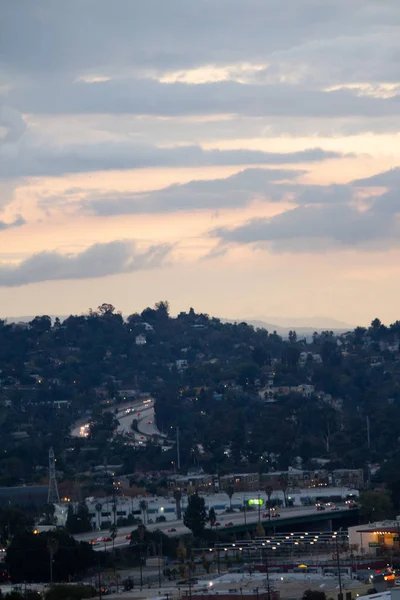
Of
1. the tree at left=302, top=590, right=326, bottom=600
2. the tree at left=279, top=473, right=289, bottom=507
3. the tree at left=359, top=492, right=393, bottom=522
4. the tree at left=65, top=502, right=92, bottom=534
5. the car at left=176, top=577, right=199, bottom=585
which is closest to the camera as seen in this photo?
Result: the tree at left=302, top=590, right=326, bottom=600

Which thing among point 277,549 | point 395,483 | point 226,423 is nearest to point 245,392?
point 226,423

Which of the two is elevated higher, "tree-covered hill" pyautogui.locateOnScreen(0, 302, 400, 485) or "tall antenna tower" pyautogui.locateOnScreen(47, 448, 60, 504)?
"tree-covered hill" pyautogui.locateOnScreen(0, 302, 400, 485)

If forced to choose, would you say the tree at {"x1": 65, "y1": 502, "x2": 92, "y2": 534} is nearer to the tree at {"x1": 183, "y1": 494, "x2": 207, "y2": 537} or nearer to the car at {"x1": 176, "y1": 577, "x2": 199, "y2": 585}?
the tree at {"x1": 183, "y1": 494, "x2": 207, "y2": 537}

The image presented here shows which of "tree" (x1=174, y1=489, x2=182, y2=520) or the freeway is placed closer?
the freeway

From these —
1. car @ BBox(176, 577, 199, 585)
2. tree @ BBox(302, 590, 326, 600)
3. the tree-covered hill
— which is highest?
the tree-covered hill

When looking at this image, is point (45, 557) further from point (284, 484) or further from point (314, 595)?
point (284, 484)

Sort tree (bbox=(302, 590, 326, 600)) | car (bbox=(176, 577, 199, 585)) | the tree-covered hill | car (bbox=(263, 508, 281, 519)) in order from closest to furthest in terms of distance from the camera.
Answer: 1. tree (bbox=(302, 590, 326, 600))
2. car (bbox=(176, 577, 199, 585))
3. car (bbox=(263, 508, 281, 519))
4. the tree-covered hill

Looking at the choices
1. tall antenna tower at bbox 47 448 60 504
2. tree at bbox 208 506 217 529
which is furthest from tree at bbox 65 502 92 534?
tall antenna tower at bbox 47 448 60 504
